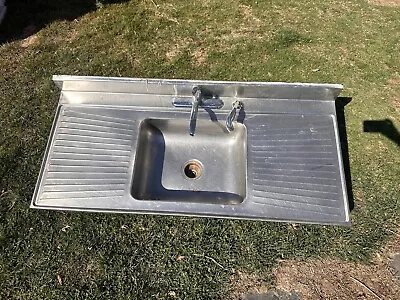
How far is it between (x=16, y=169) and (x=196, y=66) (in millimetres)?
1564

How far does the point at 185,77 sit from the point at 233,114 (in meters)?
0.93

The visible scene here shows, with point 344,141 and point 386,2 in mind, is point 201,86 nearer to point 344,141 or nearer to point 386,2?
point 344,141

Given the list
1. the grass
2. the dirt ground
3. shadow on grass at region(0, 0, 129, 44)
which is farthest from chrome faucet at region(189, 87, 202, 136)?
shadow on grass at region(0, 0, 129, 44)

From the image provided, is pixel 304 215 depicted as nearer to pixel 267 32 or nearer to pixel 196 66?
pixel 196 66

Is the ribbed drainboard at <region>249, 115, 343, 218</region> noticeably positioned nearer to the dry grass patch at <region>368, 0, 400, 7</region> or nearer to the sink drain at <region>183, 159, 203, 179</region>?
the sink drain at <region>183, 159, 203, 179</region>

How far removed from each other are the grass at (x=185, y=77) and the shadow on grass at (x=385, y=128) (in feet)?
0.13

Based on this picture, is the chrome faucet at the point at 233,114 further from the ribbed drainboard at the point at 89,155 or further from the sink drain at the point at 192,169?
the ribbed drainboard at the point at 89,155

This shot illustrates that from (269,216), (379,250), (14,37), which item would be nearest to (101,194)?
(269,216)

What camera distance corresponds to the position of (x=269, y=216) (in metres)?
2.31

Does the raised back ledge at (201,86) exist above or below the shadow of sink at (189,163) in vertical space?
above

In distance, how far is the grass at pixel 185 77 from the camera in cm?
248

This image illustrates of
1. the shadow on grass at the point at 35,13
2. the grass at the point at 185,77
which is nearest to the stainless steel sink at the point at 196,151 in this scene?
the grass at the point at 185,77

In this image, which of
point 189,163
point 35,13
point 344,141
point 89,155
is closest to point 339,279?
point 344,141

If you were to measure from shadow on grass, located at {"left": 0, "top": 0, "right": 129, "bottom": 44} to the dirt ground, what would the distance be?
8.97ft
